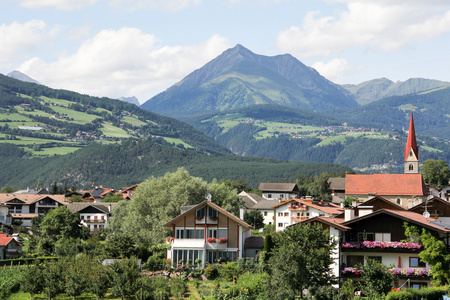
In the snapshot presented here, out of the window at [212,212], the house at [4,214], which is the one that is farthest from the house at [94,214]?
the window at [212,212]

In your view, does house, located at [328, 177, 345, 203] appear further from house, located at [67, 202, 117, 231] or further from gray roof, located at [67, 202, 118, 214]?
house, located at [67, 202, 117, 231]

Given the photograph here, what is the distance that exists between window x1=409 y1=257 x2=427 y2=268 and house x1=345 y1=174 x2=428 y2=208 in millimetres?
59997

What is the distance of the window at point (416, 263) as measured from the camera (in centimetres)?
4803

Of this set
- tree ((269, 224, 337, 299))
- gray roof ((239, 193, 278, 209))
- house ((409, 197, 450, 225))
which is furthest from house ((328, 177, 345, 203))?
tree ((269, 224, 337, 299))

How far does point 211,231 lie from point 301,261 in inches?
653

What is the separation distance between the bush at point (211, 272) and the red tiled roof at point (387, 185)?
64579 millimetres

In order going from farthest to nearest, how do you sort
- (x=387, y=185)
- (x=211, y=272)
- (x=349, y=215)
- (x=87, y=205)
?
(x=87, y=205)
(x=387, y=185)
(x=211, y=272)
(x=349, y=215)

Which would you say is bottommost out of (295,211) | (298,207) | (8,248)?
(8,248)

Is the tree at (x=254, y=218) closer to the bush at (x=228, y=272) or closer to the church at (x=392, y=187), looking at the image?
the church at (x=392, y=187)

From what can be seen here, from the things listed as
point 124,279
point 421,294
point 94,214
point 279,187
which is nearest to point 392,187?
point 279,187

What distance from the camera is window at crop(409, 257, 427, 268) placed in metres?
48.0

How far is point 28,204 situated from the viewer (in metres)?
133

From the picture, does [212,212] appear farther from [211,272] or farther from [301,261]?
[301,261]

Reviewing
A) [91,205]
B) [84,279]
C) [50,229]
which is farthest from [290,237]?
[91,205]
